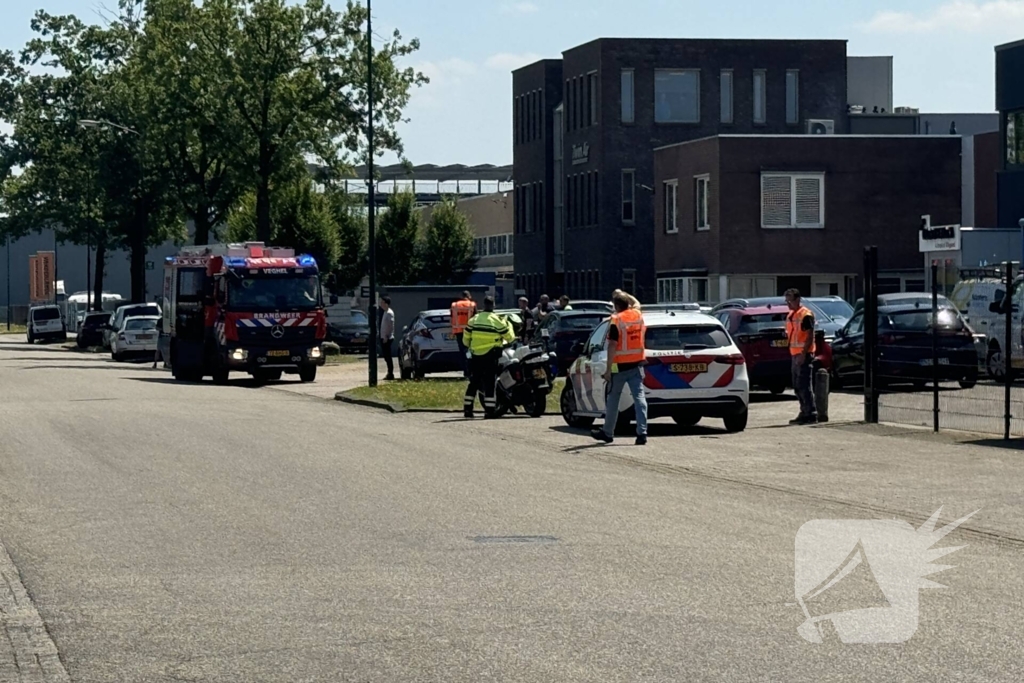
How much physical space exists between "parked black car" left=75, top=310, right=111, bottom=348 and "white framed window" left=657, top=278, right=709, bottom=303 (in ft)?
83.7

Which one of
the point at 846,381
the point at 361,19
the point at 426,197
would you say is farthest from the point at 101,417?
the point at 426,197

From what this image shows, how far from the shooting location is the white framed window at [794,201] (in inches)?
2403

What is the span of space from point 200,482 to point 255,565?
5552 millimetres

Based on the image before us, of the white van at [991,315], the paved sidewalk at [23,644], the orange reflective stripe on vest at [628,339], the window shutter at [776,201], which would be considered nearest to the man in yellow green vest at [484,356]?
the orange reflective stripe on vest at [628,339]

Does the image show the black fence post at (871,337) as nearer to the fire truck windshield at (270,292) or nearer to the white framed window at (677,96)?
the fire truck windshield at (270,292)

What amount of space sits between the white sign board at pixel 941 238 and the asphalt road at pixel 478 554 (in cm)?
2512

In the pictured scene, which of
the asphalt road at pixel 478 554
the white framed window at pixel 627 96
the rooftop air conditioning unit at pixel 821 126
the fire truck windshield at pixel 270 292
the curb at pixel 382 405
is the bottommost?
the curb at pixel 382 405

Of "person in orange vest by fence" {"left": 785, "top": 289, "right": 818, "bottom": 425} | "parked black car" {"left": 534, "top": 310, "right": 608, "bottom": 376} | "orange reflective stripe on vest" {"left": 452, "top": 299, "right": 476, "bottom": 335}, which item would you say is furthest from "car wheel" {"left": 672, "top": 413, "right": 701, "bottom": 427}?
"orange reflective stripe on vest" {"left": 452, "top": 299, "right": 476, "bottom": 335}

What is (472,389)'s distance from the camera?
28.2m

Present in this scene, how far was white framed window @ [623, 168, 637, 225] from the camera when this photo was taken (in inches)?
2901

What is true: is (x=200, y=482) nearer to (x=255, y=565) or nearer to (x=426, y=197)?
(x=255, y=565)

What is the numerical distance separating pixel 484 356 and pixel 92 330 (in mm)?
53829

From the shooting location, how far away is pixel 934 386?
2316cm

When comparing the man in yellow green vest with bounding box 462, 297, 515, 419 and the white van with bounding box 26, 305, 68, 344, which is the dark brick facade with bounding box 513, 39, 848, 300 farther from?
the man in yellow green vest with bounding box 462, 297, 515, 419
